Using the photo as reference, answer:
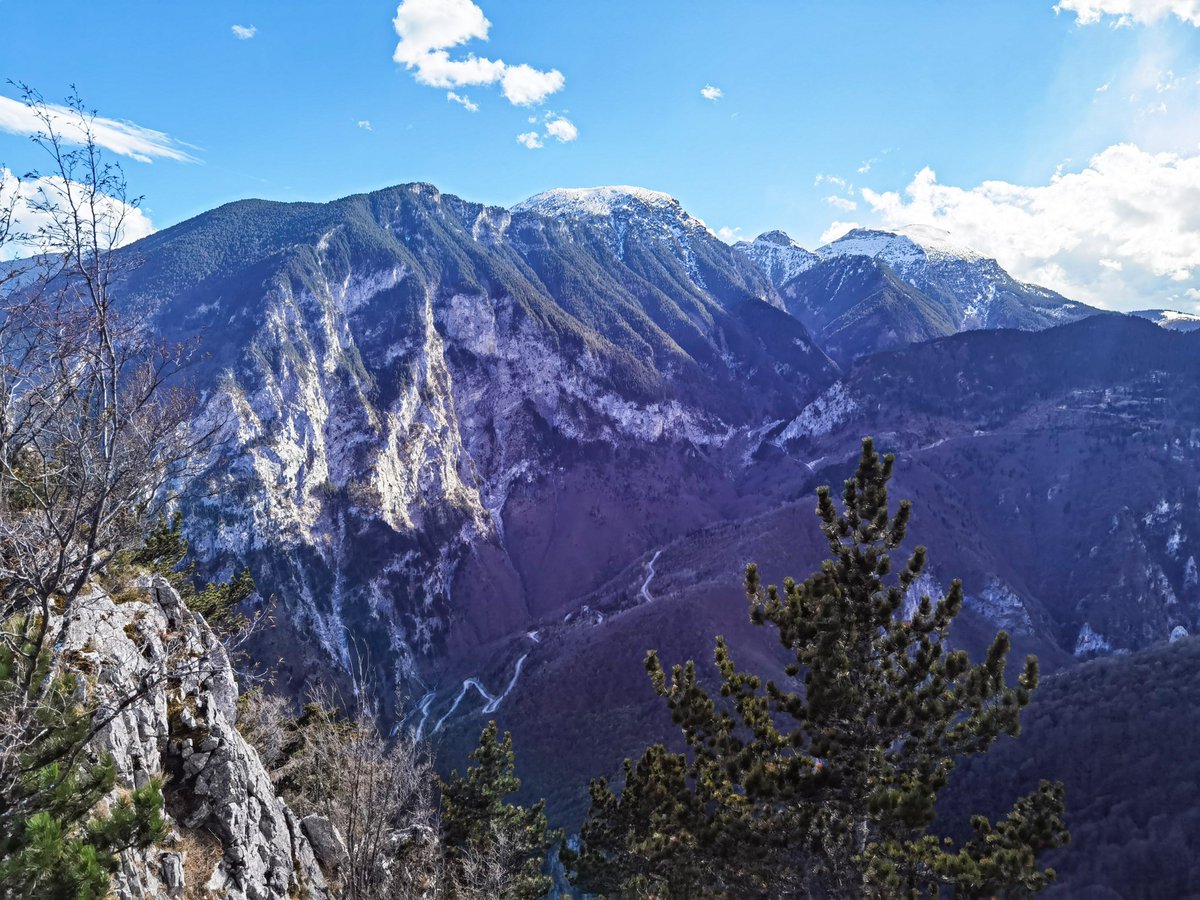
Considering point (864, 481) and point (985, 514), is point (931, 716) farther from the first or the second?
point (985, 514)

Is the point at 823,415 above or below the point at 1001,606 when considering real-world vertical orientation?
above

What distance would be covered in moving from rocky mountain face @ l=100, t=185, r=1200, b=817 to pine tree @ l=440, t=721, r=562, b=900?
32954mm

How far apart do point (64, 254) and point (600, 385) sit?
177644mm

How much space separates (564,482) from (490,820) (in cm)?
13361

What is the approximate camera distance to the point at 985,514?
129125 millimetres

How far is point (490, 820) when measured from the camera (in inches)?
1152

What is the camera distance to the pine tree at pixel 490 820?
2748cm

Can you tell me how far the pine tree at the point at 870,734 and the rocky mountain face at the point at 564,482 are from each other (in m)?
53.1

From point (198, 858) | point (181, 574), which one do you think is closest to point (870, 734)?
point (198, 858)

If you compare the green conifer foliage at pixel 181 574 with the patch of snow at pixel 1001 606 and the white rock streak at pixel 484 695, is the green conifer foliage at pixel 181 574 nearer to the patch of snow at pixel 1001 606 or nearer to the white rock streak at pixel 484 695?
the white rock streak at pixel 484 695

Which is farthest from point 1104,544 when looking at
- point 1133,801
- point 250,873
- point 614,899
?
point 250,873

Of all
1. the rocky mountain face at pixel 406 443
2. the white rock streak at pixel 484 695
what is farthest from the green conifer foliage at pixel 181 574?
the rocky mountain face at pixel 406 443

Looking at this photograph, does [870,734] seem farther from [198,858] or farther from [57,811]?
[198,858]

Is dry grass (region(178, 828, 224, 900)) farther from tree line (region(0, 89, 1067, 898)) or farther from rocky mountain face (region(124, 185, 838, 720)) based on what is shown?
rocky mountain face (region(124, 185, 838, 720))
